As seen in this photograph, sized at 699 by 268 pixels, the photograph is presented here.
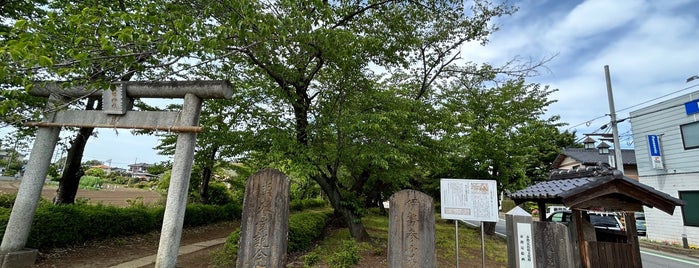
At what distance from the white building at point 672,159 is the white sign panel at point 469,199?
12896 mm

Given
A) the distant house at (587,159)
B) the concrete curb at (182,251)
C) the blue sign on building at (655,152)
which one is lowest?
the concrete curb at (182,251)

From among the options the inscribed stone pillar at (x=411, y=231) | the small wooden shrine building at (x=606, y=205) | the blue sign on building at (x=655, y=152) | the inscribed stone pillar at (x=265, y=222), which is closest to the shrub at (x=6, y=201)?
the inscribed stone pillar at (x=265, y=222)

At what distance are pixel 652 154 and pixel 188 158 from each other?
18.5m

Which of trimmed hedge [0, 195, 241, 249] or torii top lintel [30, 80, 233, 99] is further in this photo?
trimmed hedge [0, 195, 241, 249]

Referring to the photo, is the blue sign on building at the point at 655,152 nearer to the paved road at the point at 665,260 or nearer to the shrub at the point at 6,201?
the paved road at the point at 665,260

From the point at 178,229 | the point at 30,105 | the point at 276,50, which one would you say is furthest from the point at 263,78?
the point at 30,105

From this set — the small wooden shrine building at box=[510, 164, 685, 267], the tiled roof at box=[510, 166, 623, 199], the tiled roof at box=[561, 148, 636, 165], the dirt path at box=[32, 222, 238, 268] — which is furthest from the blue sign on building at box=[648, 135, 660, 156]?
the dirt path at box=[32, 222, 238, 268]

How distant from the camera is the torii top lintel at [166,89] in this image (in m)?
5.65

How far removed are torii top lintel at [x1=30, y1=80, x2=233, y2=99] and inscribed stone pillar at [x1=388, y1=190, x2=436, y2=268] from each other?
3.81 meters

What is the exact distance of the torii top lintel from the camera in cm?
565

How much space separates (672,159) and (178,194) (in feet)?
61.5

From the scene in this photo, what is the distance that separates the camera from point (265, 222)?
12.7ft

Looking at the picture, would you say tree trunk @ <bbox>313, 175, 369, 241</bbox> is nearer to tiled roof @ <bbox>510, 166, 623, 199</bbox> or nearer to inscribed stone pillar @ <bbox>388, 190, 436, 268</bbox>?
tiled roof @ <bbox>510, 166, 623, 199</bbox>

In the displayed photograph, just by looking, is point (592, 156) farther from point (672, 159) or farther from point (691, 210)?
point (691, 210)
